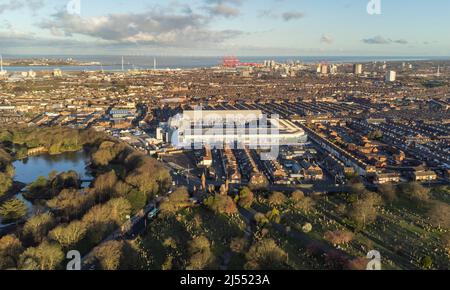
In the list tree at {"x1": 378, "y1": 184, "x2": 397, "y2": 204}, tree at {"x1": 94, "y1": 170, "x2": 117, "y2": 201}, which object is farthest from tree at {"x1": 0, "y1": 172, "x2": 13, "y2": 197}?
tree at {"x1": 378, "y1": 184, "x2": 397, "y2": 204}

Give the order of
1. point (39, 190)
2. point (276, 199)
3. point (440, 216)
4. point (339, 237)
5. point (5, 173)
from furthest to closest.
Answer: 1. point (5, 173)
2. point (39, 190)
3. point (276, 199)
4. point (440, 216)
5. point (339, 237)

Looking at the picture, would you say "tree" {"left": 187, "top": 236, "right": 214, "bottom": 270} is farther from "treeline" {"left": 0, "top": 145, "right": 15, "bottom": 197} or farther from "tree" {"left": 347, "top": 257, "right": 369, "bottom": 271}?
"treeline" {"left": 0, "top": 145, "right": 15, "bottom": 197}

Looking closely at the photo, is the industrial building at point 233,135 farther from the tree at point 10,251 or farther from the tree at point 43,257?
the tree at point 43,257

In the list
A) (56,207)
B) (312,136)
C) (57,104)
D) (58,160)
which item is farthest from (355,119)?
(57,104)

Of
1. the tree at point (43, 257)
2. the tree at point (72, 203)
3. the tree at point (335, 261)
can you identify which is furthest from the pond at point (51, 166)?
the tree at point (335, 261)

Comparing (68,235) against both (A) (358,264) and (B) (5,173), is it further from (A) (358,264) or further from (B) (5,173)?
(B) (5,173)

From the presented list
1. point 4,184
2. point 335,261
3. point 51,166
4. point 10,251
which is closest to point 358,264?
point 335,261
